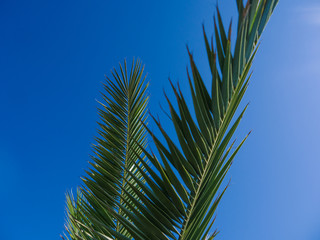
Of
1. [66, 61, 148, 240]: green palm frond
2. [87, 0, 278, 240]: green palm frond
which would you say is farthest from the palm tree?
[66, 61, 148, 240]: green palm frond

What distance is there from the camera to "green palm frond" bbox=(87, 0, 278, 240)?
926mm

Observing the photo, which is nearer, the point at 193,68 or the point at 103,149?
Answer: the point at 193,68

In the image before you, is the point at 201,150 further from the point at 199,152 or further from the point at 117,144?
the point at 117,144

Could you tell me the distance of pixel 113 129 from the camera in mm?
2398

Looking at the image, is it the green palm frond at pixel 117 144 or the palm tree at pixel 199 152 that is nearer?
the palm tree at pixel 199 152

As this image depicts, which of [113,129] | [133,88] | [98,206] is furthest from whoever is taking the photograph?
[133,88]

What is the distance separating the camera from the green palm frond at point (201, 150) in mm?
926

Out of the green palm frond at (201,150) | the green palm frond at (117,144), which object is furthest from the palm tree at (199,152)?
the green palm frond at (117,144)

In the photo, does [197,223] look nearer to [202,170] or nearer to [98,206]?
[202,170]

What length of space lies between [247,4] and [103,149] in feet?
5.07

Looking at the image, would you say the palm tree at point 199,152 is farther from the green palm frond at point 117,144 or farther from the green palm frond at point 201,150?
the green palm frond at point 117,144

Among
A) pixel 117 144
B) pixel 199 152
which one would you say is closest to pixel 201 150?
pixel 199 152

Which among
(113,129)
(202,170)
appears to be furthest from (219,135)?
(113,129)

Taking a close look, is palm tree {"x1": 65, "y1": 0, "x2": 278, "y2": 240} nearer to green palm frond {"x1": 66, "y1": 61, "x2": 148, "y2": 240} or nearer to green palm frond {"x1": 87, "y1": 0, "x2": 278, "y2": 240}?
green palm frond {"x1": 87, "y1": 0, "x2": 278, "y2": 240}
